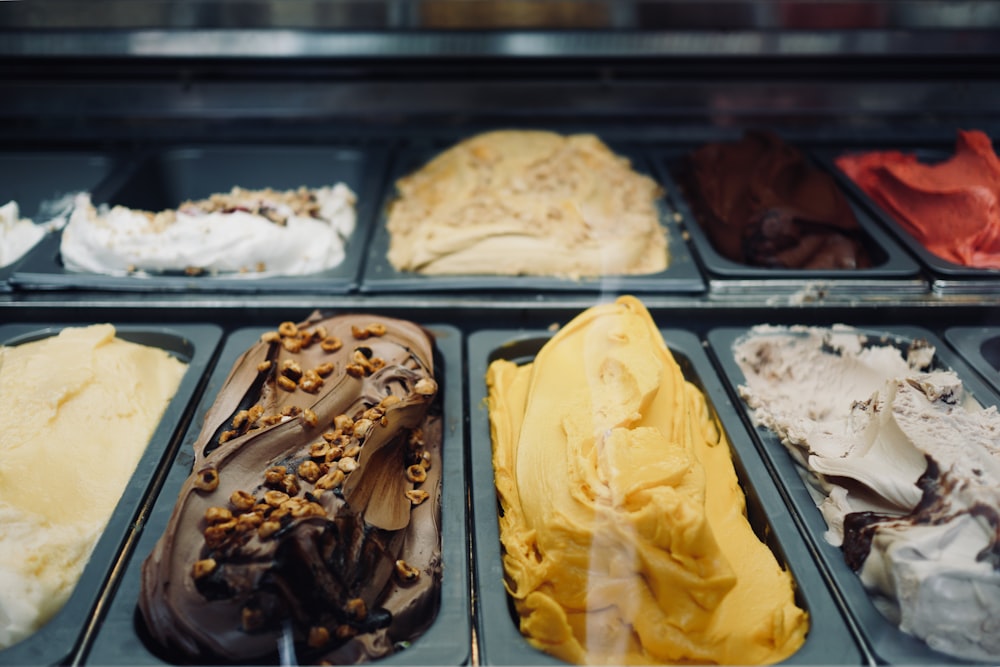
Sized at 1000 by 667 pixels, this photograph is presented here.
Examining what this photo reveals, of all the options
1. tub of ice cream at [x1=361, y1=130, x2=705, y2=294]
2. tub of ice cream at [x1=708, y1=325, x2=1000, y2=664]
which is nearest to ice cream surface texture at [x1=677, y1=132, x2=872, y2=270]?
tub of ice cream at [x1=361, y1=130, x2=705, y2=294]

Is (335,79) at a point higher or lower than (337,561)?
higher

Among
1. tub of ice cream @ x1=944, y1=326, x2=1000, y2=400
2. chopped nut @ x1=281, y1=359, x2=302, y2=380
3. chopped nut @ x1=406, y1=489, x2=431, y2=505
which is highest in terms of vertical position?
tub of ice cream @ x1=944, y1=326, x2=1000, y2=400

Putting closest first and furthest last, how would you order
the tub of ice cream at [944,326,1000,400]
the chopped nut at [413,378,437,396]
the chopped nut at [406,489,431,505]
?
the chopped nut at [406,489,431,505] → the chopped nut at [413,378,437,396] → the tub of ice cream at [944,326,1000,400]

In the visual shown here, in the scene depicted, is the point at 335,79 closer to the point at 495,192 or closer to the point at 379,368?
the point at 495,192

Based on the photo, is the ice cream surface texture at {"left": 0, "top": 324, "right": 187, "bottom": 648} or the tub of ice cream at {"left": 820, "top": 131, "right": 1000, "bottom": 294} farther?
the tub of ice cream at {"left": 820, "top": 131, "right": 1000, "bottom": 294}

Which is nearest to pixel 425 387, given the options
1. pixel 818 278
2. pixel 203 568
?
pixel 203 568

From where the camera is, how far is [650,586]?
1147 mm

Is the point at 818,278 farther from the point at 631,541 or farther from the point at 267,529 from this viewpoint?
the point at 267,529

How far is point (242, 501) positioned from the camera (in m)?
1.14

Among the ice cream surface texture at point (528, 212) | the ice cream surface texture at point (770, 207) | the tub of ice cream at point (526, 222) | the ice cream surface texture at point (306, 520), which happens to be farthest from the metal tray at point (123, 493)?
the ice cream surface texture at point (770, 207)

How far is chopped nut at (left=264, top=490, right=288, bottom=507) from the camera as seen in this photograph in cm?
114

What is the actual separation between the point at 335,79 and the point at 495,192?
681mm

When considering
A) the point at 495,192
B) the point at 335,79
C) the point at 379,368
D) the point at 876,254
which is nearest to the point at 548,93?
the point at 495,192

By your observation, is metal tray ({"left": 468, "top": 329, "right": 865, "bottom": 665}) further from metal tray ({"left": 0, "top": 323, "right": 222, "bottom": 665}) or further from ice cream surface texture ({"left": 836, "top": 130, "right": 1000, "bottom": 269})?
ice cream surface texture ({"left": 836, "top": 130, "right": 1000, "bottom": 269})
